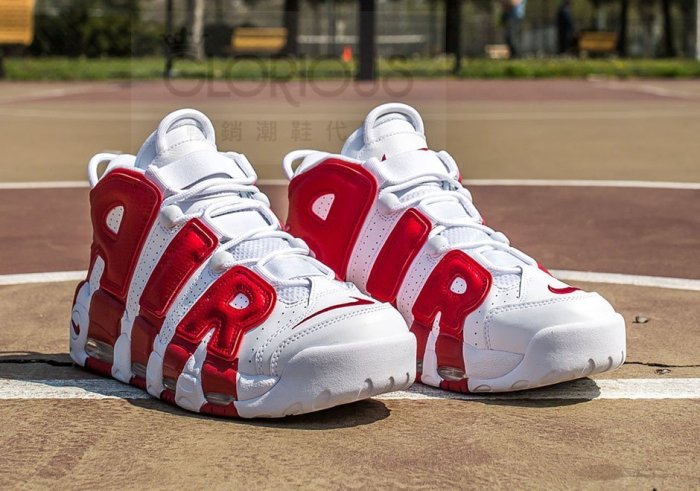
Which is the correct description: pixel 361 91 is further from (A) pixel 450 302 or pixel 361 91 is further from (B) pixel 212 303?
(B) pixel 212 303

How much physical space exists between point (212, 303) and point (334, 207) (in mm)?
483

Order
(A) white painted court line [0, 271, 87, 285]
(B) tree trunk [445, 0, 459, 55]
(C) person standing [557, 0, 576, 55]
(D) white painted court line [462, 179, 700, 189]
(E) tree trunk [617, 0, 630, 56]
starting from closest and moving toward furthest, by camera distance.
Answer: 1. (A) white painted court line [0, 271, 87, 285]
2. (D) white painted court line [462, 179, 700, 189]
3. (B) tree trunk [445, 0, 459, 55]
4. (C) person standing [557, 0, 576, 55]
5. (E) tree trunk [617, 0, 630, 56]

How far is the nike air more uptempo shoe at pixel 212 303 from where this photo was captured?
2.65 m

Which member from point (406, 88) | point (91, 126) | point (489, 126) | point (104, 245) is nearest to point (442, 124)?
point (489, 126)

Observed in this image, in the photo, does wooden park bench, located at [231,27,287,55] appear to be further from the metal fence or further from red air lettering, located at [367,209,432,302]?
red air lettering, located at [367,209,432,302]

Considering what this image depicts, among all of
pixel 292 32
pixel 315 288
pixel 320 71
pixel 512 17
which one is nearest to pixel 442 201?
pixel 315 288

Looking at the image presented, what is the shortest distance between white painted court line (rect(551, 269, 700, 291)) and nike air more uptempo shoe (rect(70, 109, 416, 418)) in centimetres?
179

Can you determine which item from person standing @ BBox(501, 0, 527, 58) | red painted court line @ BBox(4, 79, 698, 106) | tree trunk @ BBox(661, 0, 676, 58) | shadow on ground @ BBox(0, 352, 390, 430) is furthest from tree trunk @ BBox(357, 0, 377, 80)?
tree trunk @ BBox(661, 0, 676, 58)

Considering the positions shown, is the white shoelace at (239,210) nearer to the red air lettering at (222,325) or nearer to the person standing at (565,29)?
the red air lettering at (222,325)

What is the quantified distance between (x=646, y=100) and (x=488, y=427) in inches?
562

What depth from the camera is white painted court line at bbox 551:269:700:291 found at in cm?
432

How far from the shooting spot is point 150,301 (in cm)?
294

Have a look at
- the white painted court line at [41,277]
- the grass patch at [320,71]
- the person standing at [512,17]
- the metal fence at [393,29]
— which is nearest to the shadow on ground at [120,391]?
the white painted court line at [41,277]

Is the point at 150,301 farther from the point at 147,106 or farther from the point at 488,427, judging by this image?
the point at 147,106
